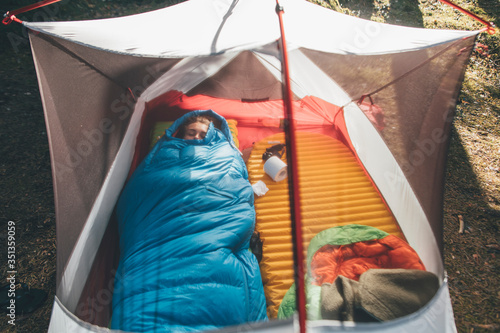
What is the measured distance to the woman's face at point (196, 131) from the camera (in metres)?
1.88

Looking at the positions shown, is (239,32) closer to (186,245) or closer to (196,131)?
(196,131)

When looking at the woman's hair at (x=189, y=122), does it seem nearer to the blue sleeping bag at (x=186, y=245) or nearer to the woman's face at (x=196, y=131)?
the woman's face at (x=196, y=131)

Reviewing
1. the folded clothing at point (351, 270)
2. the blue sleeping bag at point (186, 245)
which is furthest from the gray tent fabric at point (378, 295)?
the blue sleeping bag at point (186, 245)

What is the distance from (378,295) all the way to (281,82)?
2.86ft

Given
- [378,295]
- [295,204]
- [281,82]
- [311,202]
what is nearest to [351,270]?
[378,295]

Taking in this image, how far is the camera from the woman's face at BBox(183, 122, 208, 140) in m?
1.88

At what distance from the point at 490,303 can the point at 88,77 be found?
2.36 meters

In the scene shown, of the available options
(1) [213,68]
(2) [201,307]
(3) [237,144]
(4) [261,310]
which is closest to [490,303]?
(4) [261,310]

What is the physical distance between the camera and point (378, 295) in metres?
0.97

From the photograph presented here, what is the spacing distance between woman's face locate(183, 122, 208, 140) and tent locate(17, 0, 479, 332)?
0.44 meters

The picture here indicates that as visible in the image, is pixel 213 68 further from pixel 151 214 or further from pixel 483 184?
pixel 483 184

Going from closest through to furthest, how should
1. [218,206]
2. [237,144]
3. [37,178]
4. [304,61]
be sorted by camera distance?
1. [304,61]
2. [218,206]
3. [37,178]
4. [237,144]

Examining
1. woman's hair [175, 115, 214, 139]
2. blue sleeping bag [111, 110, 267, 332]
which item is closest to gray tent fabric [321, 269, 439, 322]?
blue sleeping bag [111, 110, 267, 332]

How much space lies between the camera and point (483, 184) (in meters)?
2.02
